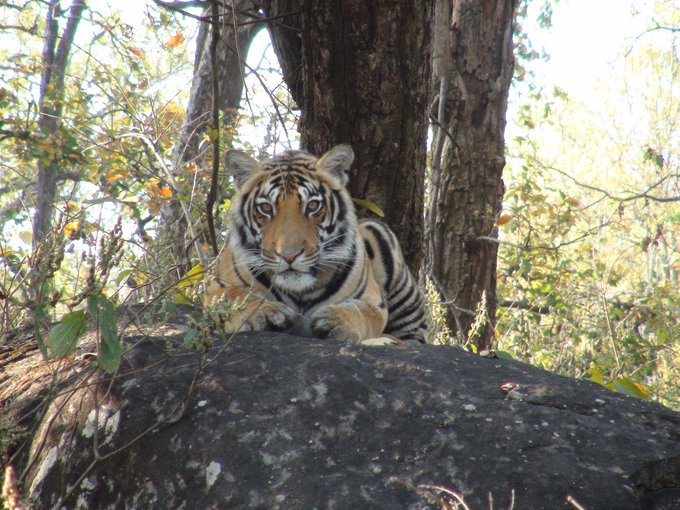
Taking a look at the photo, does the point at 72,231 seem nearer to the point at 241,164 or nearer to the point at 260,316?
the point at 241,164

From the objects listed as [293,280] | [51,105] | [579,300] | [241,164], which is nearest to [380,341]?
[293,280]

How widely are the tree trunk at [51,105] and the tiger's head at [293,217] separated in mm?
3779

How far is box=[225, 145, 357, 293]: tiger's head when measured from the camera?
14.0 feet

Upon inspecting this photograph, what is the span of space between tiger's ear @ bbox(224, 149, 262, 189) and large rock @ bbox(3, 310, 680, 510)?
1657 millimetres

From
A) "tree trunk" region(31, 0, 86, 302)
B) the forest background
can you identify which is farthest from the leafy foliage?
"tree trunk" region(31, 0, 86, 302)

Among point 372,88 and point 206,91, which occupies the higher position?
point 206,91

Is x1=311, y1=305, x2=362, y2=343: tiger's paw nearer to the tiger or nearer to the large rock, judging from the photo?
the tiger

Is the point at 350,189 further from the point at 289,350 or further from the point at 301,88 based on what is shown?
the point at 289,350

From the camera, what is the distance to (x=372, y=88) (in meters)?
5.14

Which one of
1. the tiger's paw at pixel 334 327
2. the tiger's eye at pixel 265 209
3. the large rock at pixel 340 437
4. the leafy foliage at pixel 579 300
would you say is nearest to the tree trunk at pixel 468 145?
the leafy foliage at pixel 579 300

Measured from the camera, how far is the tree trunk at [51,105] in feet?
30.0

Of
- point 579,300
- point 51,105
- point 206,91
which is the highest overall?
point 206,91

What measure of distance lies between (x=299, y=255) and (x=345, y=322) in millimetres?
445

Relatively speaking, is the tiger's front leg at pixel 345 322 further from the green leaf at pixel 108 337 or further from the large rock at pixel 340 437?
the green leaf at pixel 108 337
